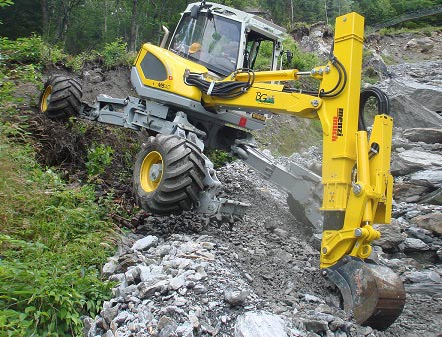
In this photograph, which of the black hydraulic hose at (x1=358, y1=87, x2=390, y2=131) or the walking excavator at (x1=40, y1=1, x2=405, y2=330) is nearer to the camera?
the walking excavator at (x1=40, y1=1, x2=405, y2=330)

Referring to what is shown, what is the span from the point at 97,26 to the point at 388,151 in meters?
35.1

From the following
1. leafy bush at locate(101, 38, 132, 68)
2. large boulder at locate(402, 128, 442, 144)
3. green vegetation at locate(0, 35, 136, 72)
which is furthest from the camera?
leafy bush at locate(101, 38, 132, 68)

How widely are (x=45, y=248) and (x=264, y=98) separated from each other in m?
2.68

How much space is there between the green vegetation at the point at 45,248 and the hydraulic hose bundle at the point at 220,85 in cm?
182

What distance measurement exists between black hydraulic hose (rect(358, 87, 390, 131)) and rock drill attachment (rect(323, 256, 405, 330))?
1319 millimetres

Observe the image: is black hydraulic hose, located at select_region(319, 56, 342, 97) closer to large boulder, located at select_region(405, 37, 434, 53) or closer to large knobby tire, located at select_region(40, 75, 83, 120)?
large knobby tire, located at select_region(40, 75, 83, 120)

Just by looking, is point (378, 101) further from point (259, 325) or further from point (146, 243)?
point (146, 243)

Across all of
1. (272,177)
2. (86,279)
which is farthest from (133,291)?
(272,177)

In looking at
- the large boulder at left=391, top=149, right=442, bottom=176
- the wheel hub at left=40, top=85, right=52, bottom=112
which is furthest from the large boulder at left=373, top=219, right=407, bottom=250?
the wheel hub at left=40, top=85, right=52, bottom=112

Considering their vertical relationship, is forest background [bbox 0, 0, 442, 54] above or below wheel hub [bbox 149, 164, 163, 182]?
above

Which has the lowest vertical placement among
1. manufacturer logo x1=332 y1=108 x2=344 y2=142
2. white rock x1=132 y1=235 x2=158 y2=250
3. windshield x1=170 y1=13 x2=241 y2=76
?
white rock x1=132 y1=235 x2=158 y2=250

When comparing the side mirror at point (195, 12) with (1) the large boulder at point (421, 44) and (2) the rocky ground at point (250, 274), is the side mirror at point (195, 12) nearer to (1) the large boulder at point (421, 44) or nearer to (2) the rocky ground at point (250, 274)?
(2) the rocky ground at point (250, 274)

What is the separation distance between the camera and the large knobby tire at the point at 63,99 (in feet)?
26.1

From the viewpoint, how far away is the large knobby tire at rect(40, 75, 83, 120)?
796cm
